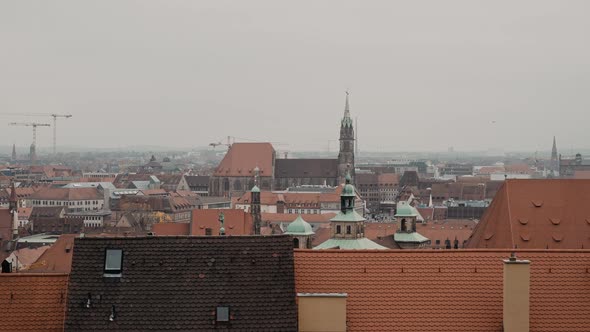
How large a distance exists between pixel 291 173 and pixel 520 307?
178206mm

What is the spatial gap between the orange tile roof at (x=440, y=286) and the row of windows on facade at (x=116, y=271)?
6.46 ft

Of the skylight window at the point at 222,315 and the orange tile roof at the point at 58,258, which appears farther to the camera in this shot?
the orange tile roof at the point at 58,258

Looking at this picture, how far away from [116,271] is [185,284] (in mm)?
1580

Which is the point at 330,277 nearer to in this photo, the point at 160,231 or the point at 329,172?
the point at 160,231

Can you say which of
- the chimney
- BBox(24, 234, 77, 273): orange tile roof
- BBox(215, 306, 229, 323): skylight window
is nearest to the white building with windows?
BBox(24, 234, 77, 273): orange tile roof

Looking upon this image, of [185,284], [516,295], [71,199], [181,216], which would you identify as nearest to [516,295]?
[516,295]

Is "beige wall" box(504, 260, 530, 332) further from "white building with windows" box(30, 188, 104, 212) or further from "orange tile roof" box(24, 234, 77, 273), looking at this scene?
"white building with windows" box(30, 188, 104, 212)

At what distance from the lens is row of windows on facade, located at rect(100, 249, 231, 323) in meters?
21.5

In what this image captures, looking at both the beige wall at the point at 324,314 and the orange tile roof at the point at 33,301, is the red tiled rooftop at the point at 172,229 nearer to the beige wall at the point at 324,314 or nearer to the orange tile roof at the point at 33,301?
the orange tile roof at the point at 33,301

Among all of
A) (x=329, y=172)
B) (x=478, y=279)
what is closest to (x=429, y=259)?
(x=478, y=279)

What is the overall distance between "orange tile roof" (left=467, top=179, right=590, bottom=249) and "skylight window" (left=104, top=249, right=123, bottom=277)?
119ft

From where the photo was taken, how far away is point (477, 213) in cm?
13362

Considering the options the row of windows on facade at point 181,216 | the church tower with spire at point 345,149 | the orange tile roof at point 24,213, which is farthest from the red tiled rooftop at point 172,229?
the church tower with spire at point 345,149

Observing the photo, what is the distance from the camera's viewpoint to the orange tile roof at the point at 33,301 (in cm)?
2206
